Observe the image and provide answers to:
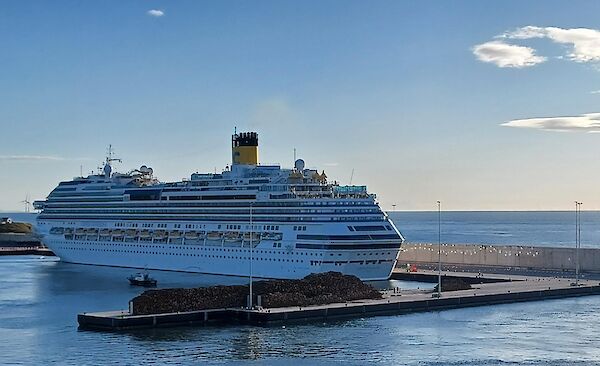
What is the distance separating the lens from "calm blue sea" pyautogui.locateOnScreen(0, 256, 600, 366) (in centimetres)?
3784

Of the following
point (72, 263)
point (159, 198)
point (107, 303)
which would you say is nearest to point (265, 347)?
point (107, 303)

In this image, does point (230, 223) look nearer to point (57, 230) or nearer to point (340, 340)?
point (57, 230)

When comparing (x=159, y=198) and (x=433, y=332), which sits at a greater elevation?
(x=159, y=198)

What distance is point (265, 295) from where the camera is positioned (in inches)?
1929

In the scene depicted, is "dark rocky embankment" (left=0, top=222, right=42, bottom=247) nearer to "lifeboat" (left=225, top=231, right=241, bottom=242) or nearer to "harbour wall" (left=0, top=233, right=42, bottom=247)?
"harbour wall" (left=0, top=233, right=42, bottom=247)

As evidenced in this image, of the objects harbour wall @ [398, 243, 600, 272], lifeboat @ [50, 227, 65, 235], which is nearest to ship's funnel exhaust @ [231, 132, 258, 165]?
harbour wall @ [398, 243, 600, 272]

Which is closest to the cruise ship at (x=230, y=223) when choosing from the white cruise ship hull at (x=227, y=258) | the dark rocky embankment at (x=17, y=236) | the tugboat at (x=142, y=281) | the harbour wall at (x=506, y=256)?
the white cruise ship hull at (x=227, y=258)

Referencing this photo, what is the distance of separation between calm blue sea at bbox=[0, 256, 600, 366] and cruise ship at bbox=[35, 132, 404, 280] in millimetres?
13376

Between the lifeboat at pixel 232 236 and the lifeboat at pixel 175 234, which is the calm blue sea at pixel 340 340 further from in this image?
the lifeboat at pixel 175 234

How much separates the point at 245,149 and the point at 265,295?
33.3m

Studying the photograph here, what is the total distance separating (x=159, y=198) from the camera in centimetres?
8188

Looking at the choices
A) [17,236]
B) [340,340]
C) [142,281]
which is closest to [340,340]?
[340,340]

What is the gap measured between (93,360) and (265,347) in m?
6.74

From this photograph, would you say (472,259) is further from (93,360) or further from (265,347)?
(93,360)
